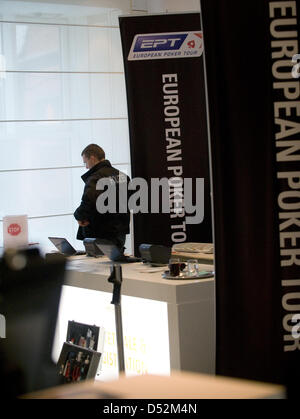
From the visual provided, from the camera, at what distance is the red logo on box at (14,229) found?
5340mm

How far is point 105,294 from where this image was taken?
370 cm

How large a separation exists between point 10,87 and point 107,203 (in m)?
2.69

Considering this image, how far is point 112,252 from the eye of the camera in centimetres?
402

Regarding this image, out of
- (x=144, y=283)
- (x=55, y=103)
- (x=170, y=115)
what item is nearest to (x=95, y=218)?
(x=170, y=115)

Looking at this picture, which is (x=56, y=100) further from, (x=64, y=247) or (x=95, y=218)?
(x=64, y=247)

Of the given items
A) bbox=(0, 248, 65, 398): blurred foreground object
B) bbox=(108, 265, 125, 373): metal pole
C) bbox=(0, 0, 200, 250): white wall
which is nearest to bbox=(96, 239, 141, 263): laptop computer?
bbox=(108, 265, 125, 373): metal pole

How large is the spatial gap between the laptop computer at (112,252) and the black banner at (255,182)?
1.26m

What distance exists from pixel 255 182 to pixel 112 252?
58.2 inches

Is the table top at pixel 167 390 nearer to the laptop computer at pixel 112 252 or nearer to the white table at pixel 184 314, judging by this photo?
the white table at pixel 184 314

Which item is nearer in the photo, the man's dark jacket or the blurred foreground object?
the blurred foreground object

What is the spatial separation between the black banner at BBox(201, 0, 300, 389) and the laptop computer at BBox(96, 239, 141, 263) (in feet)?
4.12

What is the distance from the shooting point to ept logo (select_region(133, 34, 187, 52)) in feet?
17.1

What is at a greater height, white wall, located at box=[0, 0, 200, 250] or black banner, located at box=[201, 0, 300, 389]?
white wall, located at box=[0, 0, 200, 250]

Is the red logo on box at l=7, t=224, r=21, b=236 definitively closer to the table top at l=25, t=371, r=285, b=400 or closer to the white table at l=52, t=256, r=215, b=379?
the white table at l=52, t=256, r=215, b=379
